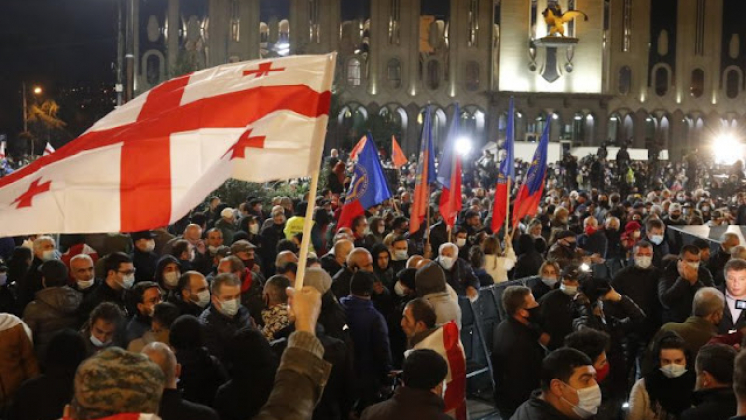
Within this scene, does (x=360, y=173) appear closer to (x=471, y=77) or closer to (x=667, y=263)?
(x=667, y=263)

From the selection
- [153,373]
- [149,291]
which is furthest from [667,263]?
[153,373]

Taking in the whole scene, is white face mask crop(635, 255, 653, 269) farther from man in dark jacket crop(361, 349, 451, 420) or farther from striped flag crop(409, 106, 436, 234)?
man in dark jacket crop(361, 349, 451, 420)

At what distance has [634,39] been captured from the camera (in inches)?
1978

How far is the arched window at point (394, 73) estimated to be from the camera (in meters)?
48.2

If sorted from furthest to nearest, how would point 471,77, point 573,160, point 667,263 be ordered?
1. point 471,77
2. point 573,160
3. point 667,263

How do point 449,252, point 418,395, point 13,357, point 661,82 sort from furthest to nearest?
point 661,82 → point 449,252 → point 13,357 → point 418,395

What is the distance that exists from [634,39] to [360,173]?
42.5 metres

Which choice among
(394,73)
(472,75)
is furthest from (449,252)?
(472,75)

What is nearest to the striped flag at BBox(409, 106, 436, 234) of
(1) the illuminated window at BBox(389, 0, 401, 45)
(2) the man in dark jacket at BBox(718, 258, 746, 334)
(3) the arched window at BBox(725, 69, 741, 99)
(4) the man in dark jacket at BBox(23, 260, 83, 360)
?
(2) the man in dark jacket at BBox(718, 258, 746, 334)

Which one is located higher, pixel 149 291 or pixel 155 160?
pixel 155 160

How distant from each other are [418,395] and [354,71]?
146 ft

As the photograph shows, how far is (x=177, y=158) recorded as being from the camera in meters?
4.21

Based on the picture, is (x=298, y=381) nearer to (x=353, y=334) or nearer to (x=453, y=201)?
(x=353, y=334)

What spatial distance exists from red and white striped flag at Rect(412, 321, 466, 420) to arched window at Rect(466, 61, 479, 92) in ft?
146
